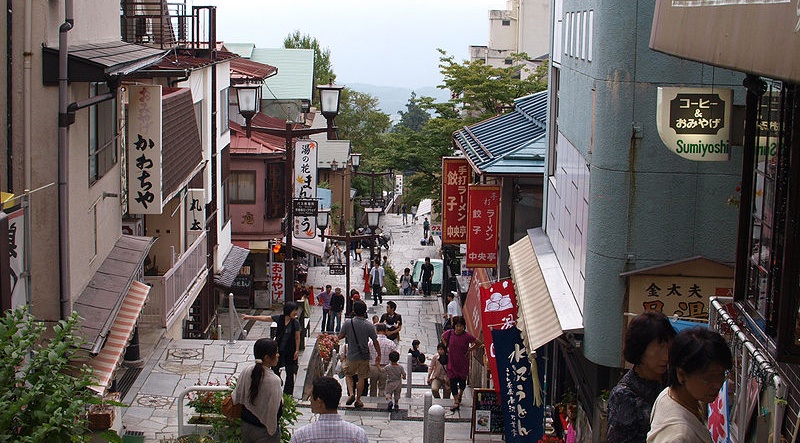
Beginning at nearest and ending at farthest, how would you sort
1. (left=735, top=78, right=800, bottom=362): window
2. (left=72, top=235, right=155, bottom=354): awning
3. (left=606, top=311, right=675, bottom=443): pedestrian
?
(left=735, top=78, right=800, bottom=362): window < (left=606, top=311, right=675, bottom=443): pedestrian < (left=72, top=235, right=155, bottom=354): awning

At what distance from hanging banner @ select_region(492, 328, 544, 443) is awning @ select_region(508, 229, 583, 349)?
0.58 metres

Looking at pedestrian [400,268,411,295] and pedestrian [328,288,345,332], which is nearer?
pedestrian [328,288,345,332]

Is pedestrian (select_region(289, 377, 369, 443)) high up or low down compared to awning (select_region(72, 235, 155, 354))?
up

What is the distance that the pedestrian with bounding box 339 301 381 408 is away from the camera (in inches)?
666

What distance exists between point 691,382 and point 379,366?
12667mm

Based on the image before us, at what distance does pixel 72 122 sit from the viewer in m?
12.1

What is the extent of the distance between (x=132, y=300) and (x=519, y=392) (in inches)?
240

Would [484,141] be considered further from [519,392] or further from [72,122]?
[72,122]

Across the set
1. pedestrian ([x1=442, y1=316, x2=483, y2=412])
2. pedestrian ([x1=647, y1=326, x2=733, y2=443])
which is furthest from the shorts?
pedestrian ([x1=647, y1=326, x2=733, y2=443])

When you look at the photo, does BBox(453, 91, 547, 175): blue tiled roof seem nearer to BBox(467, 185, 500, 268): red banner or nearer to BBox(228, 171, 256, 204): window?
BBox(467, 185, 500, 268): red banner

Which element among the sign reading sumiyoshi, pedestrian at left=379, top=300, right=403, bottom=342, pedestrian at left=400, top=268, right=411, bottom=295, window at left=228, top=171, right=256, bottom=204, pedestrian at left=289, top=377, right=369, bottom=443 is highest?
the sign reading sumiyoshi

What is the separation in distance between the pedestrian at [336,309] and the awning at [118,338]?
13.2 m

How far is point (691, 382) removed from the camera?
5.50 m

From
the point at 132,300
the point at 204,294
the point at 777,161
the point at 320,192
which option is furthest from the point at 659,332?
the point at 320,192
